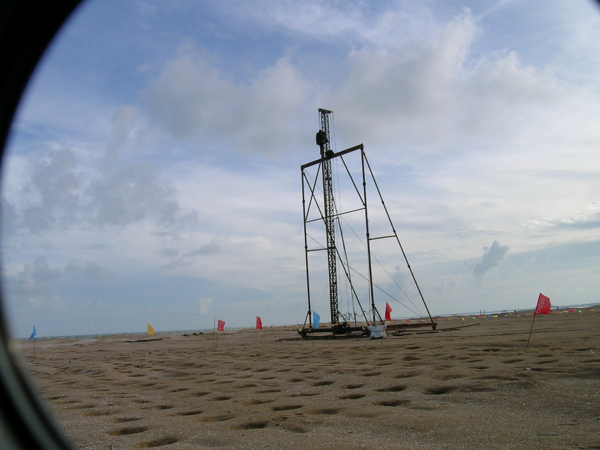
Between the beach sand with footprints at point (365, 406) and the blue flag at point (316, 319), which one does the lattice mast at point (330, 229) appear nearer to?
the blue flag at point (316, 319)

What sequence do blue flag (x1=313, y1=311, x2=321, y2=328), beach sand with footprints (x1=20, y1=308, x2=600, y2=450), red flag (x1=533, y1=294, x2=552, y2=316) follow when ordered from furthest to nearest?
blue flag (x1=313, y1=311, x2=321, y2=328) < red flag (x1=533, y1=294, x2=552, y2=316) < beach sand with footprints (x1=20, y1=308, x2=600, y2=450)

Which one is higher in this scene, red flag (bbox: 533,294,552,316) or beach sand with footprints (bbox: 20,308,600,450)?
red flag (bbox: 533,294,552,316)

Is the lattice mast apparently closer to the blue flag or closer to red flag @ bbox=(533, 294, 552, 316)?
the blue flag

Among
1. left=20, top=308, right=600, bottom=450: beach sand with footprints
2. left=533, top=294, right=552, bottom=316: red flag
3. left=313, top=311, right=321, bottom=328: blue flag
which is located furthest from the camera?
left=313, top=311, right=321, bottom=328: blue flag

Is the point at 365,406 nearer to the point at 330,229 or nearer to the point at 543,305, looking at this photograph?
the point at 543,305

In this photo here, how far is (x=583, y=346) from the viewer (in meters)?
10.8

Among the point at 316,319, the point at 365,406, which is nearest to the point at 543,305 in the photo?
the point at 365,406

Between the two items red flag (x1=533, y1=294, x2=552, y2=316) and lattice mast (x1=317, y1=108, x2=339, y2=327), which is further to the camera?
lattice mast (x1=317, y1=108, x2=339, y2=327)

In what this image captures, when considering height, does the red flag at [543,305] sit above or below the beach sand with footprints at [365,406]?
above

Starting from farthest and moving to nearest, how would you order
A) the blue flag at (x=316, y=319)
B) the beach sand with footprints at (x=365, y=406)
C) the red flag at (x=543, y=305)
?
the blue flag at (x=316, y=319) → the red flag at (x=543, y=305) → the beach sand with footprints at (x=365, y=406)

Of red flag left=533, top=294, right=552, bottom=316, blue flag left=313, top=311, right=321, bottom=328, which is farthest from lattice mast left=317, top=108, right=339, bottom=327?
red flag left=533, top=294, right=552, bottom=316

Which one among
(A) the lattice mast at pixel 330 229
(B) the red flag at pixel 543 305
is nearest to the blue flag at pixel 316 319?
(A) the lattice mast at pixel 330 229

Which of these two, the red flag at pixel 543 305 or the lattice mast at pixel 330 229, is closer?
the red flag at pixel 543 305

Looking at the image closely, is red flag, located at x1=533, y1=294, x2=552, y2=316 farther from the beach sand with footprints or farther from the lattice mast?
the lattice mast
